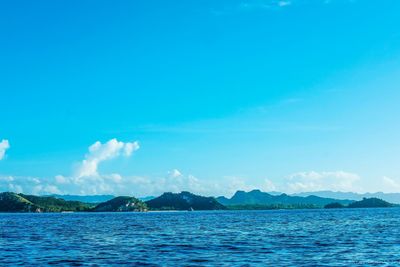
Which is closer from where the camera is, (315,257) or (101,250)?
(315,257)

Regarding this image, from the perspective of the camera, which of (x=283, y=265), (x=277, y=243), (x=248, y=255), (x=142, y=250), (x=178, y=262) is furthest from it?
(x=277, y=243)

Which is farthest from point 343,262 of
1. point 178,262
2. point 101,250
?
point 101,250

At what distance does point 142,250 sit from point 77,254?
31.2ft

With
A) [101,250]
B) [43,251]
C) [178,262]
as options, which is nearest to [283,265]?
[178,262]

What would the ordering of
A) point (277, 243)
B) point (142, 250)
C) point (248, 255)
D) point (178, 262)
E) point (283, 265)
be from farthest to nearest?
point (277, 243), point (142, 250), point (248, 255), point (178, 262), point (283, 265)

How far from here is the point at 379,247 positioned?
70.4 m

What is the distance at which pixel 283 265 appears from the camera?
5228 centimetres

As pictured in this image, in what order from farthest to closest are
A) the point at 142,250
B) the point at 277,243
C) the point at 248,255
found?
the point at 277,243 → the point at 142,250 → the point at 248,255

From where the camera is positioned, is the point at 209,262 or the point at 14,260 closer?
the point at 209,262

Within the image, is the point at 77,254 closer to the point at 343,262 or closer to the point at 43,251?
the point at 43,251

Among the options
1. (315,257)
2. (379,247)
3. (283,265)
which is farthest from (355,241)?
(283,265)

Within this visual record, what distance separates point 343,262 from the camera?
54.3 metres

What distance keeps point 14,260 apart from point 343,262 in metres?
39.5

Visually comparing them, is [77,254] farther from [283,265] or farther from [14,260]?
[283,265]
